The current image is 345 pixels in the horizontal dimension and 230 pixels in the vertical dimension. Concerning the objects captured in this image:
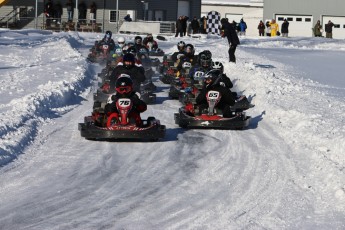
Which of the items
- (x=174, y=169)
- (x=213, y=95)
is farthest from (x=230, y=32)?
(x=174, y=169)

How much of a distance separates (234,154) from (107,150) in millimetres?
1705

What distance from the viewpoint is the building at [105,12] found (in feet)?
166

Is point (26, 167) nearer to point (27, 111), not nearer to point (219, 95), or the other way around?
point (27, 111)

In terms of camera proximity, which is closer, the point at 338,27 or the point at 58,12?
the point at 58,12

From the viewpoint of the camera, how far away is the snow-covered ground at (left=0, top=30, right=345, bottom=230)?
Answer: 7.66 meters

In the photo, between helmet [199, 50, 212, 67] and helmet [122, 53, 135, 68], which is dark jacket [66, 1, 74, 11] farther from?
helmet [122, 53, 135, 68]

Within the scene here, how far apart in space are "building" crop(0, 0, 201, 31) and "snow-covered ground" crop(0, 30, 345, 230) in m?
32.1

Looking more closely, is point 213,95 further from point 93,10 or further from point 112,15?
point 112,15

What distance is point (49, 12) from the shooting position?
158ft

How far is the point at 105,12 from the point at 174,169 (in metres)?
42.5

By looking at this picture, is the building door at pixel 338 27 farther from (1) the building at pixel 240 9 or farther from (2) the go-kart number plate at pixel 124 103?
(2) the go-kart number plate at pixel 124 103

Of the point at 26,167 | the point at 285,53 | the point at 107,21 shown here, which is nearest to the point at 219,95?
the point at 26,167

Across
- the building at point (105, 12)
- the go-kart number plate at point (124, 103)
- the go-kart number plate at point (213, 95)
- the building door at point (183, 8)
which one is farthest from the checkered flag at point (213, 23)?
the go-kart number plate at point (124, 103)

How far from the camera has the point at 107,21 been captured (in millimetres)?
51281
